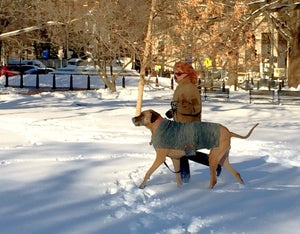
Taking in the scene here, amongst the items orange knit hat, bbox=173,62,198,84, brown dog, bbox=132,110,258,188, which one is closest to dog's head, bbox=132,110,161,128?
brown dog, bbox=132,110,258,188

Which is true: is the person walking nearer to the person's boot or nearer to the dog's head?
the person's boot

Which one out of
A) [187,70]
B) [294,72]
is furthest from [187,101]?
[294,72]

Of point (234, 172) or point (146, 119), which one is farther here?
point (234, 172)

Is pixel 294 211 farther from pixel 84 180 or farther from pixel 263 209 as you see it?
pixel 84 180

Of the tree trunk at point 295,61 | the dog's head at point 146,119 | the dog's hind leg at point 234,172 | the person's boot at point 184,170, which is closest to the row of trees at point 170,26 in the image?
the tree trunk at point 295,61

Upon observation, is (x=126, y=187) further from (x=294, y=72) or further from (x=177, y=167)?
(x=294, y=72)

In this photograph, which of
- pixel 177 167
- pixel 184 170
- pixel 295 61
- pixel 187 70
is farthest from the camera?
pixel 295 61

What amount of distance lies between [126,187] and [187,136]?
3.80 feet

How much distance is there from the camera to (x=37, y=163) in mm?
9492

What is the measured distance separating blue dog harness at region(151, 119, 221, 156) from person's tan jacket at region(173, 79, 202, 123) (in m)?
0.57

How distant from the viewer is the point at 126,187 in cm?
765

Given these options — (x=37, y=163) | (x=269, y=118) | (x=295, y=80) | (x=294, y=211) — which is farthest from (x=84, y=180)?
(x=295, y=80)

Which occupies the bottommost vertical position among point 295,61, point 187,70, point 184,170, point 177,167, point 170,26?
point 184,170

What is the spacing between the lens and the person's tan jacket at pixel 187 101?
7.75 meters
